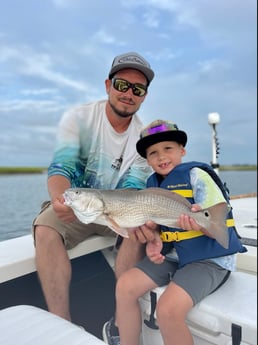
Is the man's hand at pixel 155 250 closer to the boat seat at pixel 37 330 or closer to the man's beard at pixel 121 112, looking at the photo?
the boat seat at pixel 37 330

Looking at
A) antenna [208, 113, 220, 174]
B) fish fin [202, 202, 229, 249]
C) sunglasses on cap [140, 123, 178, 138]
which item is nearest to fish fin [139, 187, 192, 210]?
fish fin [202, 202, 229, 249]

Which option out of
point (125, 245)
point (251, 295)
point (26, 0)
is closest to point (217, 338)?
point (251, 295)

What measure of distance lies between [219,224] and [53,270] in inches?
40.0

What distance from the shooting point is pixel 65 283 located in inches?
76.6

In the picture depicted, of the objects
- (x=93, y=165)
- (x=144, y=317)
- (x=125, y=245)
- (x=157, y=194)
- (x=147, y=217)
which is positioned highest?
(x=93, y=165)

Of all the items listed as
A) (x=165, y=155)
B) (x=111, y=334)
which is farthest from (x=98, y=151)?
(x=111, y=334)

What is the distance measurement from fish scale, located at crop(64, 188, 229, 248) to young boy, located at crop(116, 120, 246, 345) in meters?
0.05

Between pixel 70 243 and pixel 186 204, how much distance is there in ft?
2.90

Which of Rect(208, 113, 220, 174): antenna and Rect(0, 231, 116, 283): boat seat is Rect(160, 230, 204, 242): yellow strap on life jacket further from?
Rect(208, 113, 220, 174): antenna

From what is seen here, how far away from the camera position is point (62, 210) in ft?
5.98

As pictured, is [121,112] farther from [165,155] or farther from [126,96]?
[165,155]

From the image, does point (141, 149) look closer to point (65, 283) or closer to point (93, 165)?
point (93, 165)

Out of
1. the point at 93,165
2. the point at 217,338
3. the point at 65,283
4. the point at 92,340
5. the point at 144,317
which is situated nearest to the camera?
the point at 92,340

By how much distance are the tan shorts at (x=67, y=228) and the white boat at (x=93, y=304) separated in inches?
2.2
